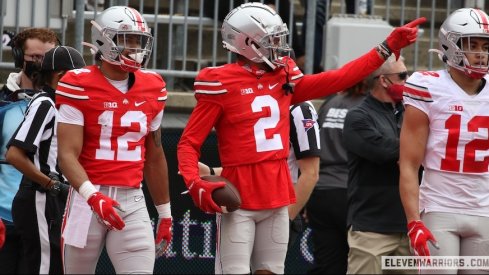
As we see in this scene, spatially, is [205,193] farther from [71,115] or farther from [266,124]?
[71,115]

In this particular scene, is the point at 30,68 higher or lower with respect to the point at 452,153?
higher

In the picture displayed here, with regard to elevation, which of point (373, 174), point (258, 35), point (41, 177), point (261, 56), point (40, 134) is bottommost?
point (373, 174)

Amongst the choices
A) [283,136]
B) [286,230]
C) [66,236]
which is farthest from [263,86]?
[66,236]

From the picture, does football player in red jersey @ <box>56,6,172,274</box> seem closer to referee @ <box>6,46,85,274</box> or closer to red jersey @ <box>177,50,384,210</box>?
red jersey @ <box>177,50,384,210</box>

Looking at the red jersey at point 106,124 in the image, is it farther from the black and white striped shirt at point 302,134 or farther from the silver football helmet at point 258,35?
the black and white striped shirt at point 302,134

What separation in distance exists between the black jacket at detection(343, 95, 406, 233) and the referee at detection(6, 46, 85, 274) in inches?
73.3

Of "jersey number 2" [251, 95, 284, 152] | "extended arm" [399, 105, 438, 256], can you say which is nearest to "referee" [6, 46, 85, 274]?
"jersey number 2" [251, 95, 284, 152]

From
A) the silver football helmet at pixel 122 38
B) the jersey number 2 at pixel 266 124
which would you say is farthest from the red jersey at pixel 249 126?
the silver football helmet at pixel 122 38

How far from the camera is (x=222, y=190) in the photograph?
22.1 ft

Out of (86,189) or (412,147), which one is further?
(412,147)

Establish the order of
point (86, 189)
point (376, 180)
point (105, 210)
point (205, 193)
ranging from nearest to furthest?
point (105, 210), point (86, 189), point (205, 193), point (376, 180)

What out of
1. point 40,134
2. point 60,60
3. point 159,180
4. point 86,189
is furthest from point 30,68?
point 86,189

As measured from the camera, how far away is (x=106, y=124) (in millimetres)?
6844

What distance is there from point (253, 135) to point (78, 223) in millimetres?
1049
